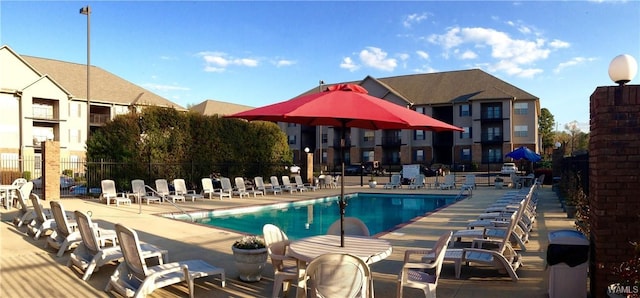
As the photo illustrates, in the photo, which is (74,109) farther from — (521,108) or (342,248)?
(521,108)

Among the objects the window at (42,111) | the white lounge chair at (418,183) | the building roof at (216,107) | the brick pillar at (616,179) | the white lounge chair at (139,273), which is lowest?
the white lounge chair at (418,183)

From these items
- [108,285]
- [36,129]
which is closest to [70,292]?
A: [108,285]

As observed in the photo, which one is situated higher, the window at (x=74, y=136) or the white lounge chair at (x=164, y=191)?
the window at (x=74, y=136)

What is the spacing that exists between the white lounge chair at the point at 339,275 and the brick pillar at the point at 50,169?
1509 cm

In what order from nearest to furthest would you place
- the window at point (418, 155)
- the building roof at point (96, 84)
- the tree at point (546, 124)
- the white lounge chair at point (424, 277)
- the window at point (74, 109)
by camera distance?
the white lounge chair at point (424, 277)
the building roof at point (96, 84)
the window at point (74, 109)
the window at point (418, 155)
the tree at point (546, 124)

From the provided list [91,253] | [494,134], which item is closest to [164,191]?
[91,253]

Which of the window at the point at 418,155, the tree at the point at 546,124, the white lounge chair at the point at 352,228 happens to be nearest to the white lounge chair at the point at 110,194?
the white lounge chair at the point at 352,228

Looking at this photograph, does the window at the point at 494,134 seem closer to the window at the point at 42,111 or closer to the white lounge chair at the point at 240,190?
the white lounge chair at the point at 240,190

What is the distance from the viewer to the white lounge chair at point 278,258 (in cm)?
489

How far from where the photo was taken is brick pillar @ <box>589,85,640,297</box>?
452 cm

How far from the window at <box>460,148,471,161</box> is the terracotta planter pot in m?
47.2

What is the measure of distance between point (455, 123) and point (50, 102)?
41.1 metres

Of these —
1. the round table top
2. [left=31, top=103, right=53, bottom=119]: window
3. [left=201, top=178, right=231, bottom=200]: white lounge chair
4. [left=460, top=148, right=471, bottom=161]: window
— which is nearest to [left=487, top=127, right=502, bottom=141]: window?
[left=460, top=148, right=471, bottom=161]: window

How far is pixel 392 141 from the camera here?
174ft
